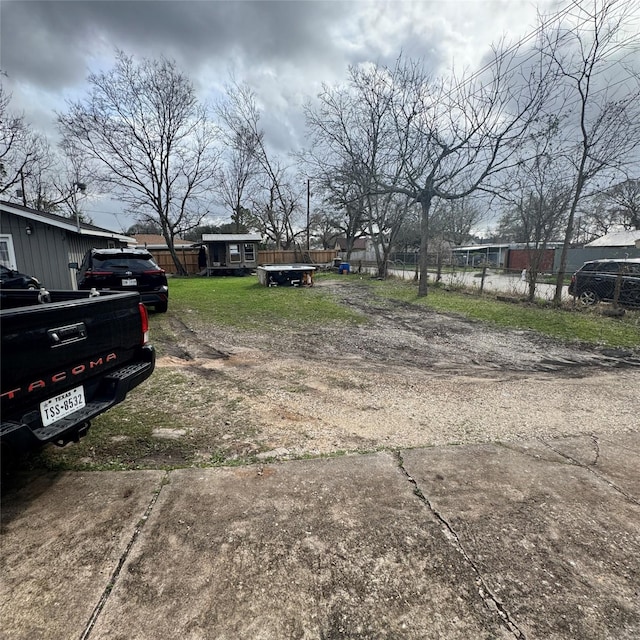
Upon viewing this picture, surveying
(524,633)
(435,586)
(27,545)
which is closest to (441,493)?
(435,586)

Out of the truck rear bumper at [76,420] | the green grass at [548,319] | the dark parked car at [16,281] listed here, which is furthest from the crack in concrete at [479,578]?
the dark parked car at [16,281]

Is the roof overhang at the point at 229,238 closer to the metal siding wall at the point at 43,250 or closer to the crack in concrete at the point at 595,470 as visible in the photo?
the metal siding wall at the point at 43,250

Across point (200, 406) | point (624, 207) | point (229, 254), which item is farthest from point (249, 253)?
point (624, 207)

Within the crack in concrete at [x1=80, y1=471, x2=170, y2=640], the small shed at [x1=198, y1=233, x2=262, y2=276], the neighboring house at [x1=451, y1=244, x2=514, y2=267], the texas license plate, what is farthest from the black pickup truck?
the neighboring house at [x1=451, y1=244, x2=514, y2=267]

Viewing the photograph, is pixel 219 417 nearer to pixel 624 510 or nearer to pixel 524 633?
pixel 524 633

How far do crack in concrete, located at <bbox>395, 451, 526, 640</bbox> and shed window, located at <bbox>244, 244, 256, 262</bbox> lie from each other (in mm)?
25876

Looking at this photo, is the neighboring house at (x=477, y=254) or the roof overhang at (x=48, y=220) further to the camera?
the neighboring house at (x=477, y=254)

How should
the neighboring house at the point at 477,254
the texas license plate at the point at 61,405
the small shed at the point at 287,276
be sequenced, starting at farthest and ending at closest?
the neighboring house at the point at 477,254 < the small shed at the point at 287,276 < the texas license plate at the point at 61,405

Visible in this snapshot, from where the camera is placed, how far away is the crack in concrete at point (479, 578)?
57.6 inches

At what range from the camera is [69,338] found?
87.9 inches

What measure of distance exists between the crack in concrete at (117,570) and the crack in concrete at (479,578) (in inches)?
66.6

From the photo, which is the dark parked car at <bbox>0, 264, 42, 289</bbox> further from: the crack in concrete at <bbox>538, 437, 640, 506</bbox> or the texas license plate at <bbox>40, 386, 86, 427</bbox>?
the crack in concrete at <bbox>538, 437, 640, 506</bbox>

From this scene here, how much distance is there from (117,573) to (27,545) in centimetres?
60

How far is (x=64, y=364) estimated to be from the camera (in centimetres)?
221
